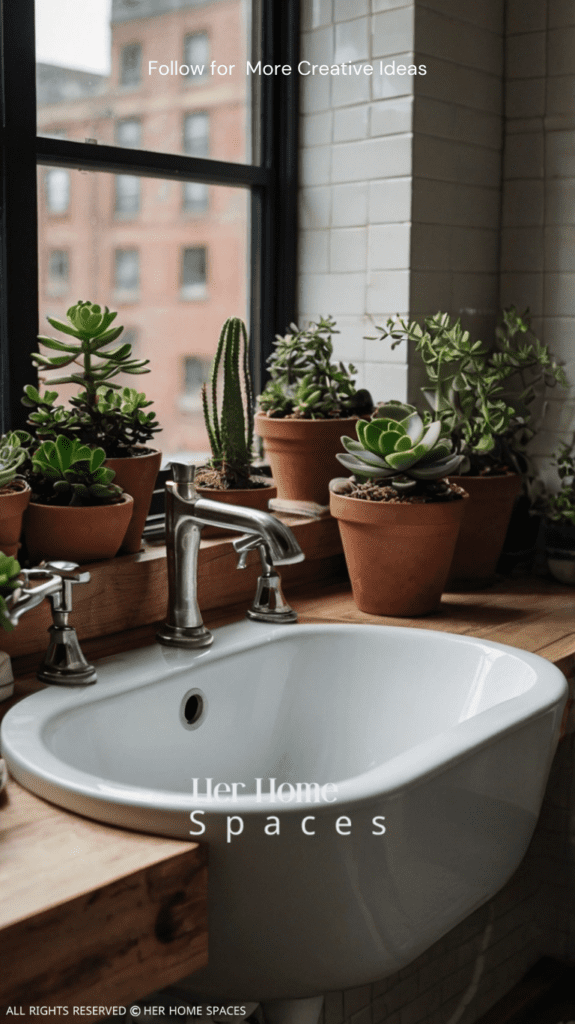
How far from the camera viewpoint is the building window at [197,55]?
68.1 inches

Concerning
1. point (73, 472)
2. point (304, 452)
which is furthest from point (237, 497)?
point (73, 472)

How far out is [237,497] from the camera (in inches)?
61.6

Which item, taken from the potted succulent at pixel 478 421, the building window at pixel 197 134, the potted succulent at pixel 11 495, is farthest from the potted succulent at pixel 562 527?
the potted succulent at pixel 11 495

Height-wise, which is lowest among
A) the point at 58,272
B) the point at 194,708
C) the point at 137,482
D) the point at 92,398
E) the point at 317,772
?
the point at 317,772

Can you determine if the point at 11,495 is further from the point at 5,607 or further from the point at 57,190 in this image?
the point at 57,190

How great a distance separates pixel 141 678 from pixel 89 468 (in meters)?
0.29

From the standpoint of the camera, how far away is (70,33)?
5.08 feet

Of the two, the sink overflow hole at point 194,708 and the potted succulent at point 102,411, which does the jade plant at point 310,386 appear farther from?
the sink overflow hole at point 194,708

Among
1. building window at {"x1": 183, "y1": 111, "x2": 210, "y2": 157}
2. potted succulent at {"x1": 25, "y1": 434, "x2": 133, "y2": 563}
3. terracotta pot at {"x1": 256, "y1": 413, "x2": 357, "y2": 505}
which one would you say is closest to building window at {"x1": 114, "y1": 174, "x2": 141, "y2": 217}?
building window at {"x1": 183, "y1": 111, "x2": 210, "y2": 157}

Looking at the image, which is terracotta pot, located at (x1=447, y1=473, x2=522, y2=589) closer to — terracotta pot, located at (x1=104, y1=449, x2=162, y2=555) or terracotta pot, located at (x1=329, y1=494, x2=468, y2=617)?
terracotta pot, located at (x1=329, y1=494, x2=468, y2=617)

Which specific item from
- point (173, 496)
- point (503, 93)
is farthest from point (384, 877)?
point (503, 93)

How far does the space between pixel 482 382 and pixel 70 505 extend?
0.72 meters

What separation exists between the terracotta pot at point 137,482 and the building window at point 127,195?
44 centimetres

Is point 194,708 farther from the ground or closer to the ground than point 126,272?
closer to the ground
